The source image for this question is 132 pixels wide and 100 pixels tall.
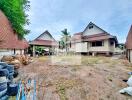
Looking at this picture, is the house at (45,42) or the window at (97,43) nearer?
the window at (97,43)

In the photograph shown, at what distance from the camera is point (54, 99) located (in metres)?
5.17

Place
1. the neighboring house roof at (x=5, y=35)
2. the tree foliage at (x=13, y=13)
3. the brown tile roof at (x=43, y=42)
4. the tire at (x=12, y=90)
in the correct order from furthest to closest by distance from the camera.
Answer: the brown tile roof at (x=43, y=42)
the tree foliage at (x=13, y=13)
the neighboring house roof at (x=5, y=35)
the tire at (x=12, y=90)

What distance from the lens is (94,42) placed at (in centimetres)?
2472

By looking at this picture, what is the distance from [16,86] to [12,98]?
0.44 metres

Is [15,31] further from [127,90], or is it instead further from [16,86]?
[127,90]

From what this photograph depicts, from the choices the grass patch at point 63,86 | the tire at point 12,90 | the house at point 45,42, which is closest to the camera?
the tire at point 12,90

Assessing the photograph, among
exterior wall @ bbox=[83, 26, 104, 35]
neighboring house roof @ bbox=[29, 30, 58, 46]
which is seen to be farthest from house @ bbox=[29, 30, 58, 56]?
exterior wall @ bbox=[83, 26, 104, 35]

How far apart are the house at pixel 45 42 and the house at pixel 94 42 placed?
4416 millimetres

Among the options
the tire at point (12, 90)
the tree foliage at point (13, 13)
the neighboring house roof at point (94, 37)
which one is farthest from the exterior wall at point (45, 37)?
the tire at point (12, 90)

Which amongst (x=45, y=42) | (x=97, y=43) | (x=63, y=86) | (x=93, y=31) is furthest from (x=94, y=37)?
(x=63, y=86)

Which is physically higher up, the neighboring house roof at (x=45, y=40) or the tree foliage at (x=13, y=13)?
the tree foliage at (x=13, y=13)

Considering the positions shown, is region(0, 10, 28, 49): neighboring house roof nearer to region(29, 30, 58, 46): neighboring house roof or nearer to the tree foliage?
the tree foliage

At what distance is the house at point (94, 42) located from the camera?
74.4ft

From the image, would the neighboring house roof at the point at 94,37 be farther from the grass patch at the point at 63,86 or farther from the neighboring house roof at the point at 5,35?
the grass patch at the point at 63,86
